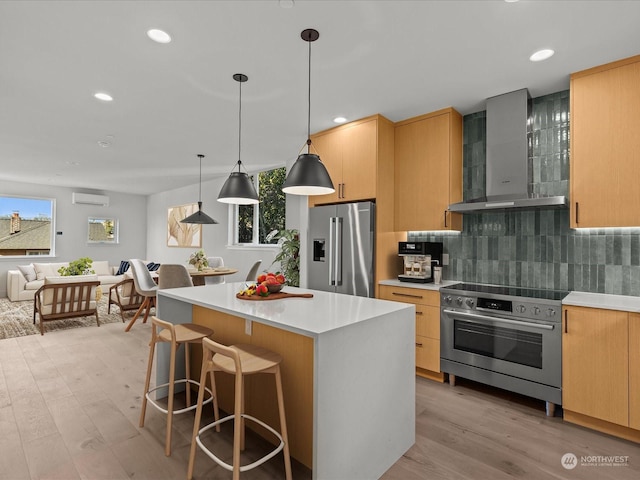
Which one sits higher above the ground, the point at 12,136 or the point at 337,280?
the point at 12,136

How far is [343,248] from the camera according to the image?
3672 millimetres

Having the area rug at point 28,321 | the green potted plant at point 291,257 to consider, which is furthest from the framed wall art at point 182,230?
the green potted plant at point 291,257

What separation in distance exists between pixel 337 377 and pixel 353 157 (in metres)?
2.57

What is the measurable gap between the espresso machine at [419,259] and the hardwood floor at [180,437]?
977 millimetres

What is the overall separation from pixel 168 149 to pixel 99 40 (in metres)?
2.79

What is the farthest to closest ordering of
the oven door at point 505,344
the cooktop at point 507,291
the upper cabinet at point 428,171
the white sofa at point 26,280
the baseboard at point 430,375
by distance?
the white sofa at point 26,280 → the upper cabinet at point 428,171 → the baseboard at point 430,375 → the cooktop at point 507,291 → the oven door at point 505,344

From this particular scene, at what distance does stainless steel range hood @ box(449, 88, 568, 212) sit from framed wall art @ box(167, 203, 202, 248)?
601 centimetres

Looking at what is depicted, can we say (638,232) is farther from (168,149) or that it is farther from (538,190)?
(168,149)

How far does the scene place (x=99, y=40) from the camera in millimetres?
2262

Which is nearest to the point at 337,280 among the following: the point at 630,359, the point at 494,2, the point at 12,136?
the point at 630,359

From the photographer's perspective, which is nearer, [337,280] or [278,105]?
[278,105]

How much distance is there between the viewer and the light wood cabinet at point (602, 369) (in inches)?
88.4

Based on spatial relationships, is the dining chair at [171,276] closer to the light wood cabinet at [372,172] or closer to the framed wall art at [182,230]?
the light wood cabinet at [372,172]

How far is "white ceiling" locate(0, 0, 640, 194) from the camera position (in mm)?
1979
